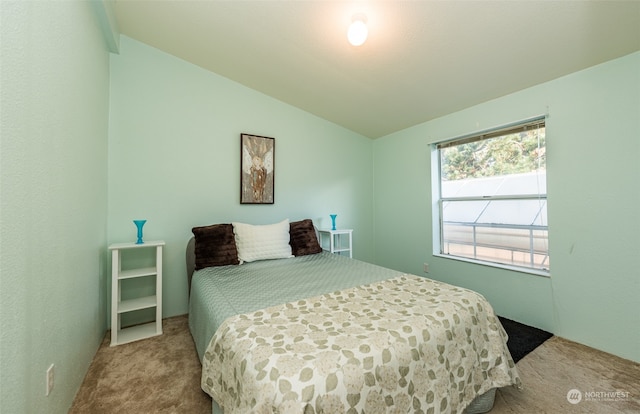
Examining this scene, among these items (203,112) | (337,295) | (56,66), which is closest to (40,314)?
(56,66)

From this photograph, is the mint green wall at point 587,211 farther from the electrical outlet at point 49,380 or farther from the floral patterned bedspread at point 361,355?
the electrical outlet at point 49,380

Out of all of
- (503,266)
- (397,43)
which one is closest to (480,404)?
(503,266)

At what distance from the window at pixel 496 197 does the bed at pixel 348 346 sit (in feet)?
4.57

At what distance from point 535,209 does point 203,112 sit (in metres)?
3.48

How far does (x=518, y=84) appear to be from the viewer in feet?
7.43

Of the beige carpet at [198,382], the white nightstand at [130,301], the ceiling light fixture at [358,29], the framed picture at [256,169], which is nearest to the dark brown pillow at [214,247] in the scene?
the white nightstand at [130,301]

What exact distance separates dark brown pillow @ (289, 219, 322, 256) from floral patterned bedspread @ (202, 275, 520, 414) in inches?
49.7

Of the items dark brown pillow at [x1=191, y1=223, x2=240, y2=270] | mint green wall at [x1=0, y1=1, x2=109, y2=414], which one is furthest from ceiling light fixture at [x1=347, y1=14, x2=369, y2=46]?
dark brown pillow at [x1=191, y1=223, x2=240, y2=270]

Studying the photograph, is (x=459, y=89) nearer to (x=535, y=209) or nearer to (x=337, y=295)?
(x=535, y=209)

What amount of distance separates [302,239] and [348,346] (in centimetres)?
188

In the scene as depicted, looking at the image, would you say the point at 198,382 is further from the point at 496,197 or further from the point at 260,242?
the point at 496,197

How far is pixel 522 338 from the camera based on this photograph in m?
2.11

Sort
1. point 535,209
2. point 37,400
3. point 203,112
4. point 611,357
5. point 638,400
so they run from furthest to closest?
point 203,112 < point 535,209 < point 611,357 < point 638,400 < point 37,400

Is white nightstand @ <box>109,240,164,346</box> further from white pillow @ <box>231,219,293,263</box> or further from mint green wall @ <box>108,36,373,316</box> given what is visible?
white pillow @ <box>231,219,293,263</box>
